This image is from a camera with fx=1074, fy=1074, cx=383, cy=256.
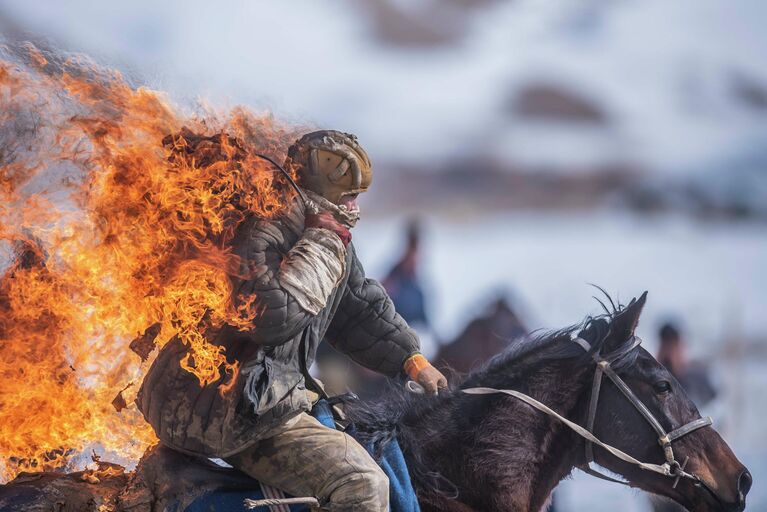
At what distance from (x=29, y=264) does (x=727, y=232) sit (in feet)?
57.4

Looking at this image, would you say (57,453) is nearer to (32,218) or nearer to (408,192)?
(32,218)

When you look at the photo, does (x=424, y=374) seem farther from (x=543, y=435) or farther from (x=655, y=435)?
(x=655, y=435)

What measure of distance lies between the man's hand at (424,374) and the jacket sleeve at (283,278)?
0.86m

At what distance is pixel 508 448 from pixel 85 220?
1824mm

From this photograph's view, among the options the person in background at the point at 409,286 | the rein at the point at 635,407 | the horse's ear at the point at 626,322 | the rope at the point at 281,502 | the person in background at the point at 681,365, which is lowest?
the person in background at the point at 409,286

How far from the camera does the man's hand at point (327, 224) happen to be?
379cm

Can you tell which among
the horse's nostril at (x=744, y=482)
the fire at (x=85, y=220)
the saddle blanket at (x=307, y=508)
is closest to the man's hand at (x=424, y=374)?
the saddle blanket at (x=307, y=508)

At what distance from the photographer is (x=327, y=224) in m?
3.79

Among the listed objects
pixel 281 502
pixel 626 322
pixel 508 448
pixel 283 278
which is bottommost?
pixel 281 502

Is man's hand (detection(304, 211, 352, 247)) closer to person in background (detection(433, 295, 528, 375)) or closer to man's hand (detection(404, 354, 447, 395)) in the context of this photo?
man's hand (detection(404, 354, 447, 395))

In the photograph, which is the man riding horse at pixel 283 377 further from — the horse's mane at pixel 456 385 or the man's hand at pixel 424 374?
the man's hand at pixel 424 374

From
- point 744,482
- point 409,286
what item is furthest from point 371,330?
point 409,286

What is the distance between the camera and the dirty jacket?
358 centimetres

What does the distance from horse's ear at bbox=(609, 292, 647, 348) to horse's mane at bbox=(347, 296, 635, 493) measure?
0.02m
